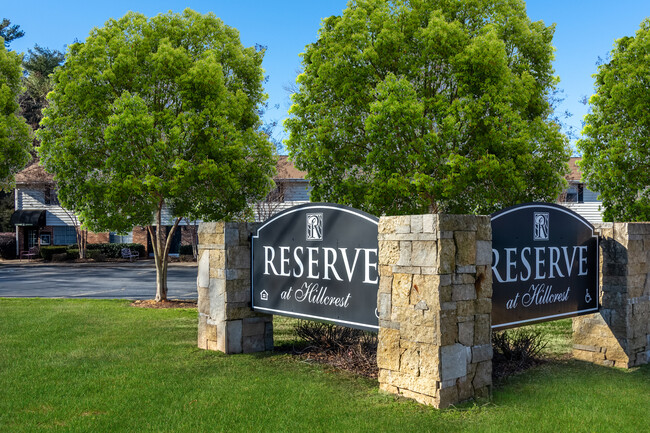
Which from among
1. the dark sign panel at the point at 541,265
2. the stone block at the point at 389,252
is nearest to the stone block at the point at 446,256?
the stone block at the point at 389,252

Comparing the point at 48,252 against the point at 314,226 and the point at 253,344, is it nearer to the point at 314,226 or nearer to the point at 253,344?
the point at 253,344

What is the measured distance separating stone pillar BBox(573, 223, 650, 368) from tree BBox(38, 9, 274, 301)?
965 cm

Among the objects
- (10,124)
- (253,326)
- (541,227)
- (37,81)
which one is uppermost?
(37,81)

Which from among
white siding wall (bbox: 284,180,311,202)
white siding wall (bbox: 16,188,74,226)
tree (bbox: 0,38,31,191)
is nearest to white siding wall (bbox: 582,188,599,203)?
white siding wall (bbox: 284,180,311,202)

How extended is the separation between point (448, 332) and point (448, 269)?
0.66 m

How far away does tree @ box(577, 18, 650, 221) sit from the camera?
1421cm

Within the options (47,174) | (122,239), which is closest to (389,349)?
(47,174)

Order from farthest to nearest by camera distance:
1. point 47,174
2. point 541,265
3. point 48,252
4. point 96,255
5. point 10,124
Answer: point 47,174, point 48,252, point 96,255, point 10,124, point 541,265

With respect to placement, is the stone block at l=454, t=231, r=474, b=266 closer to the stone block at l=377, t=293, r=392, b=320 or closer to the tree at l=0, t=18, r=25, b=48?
the stone block at l=377, t=293, r=392, b=320

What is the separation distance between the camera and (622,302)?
8297 mm

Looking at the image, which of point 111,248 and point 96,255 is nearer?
point 96,255

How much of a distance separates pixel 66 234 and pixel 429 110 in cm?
3257

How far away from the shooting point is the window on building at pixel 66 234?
132 ft

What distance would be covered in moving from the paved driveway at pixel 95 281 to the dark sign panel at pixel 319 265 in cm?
1051
